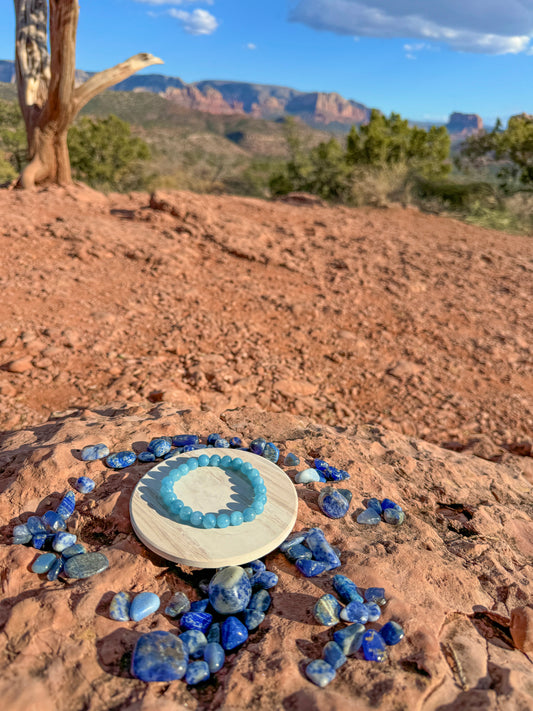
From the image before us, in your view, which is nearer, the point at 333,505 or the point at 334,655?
the point at 334,655

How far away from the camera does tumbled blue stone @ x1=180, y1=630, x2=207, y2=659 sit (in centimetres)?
124

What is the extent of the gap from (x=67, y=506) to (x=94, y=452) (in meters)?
0.30

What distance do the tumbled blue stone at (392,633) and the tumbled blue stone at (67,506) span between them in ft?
3.67

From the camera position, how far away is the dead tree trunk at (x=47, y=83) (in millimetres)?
6395

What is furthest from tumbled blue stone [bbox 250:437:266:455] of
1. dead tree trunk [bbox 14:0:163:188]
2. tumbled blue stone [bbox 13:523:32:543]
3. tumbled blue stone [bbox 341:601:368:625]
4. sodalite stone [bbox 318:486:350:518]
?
dead tree trunk [bbox 14:0:163:188]

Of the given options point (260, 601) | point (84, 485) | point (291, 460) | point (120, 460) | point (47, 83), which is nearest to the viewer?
point (260, 601)

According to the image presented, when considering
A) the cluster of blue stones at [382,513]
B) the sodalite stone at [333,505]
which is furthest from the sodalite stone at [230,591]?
the cluster of blue stones at [382,513]

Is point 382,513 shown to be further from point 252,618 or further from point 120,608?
point 120,608

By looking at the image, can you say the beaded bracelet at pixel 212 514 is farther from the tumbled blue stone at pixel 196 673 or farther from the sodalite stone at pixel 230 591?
the tumbled blue stone at pixel 196 673

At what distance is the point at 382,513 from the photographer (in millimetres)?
1834

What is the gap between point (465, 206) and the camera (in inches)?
350

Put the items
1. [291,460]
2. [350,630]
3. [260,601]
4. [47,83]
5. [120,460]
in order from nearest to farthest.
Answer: [350,630] → [260,601] → [120,460] → [291,460] → [47,83]

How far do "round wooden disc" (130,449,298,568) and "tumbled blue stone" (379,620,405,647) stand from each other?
42cm

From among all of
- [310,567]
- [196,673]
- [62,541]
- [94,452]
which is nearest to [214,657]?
[196,673]
